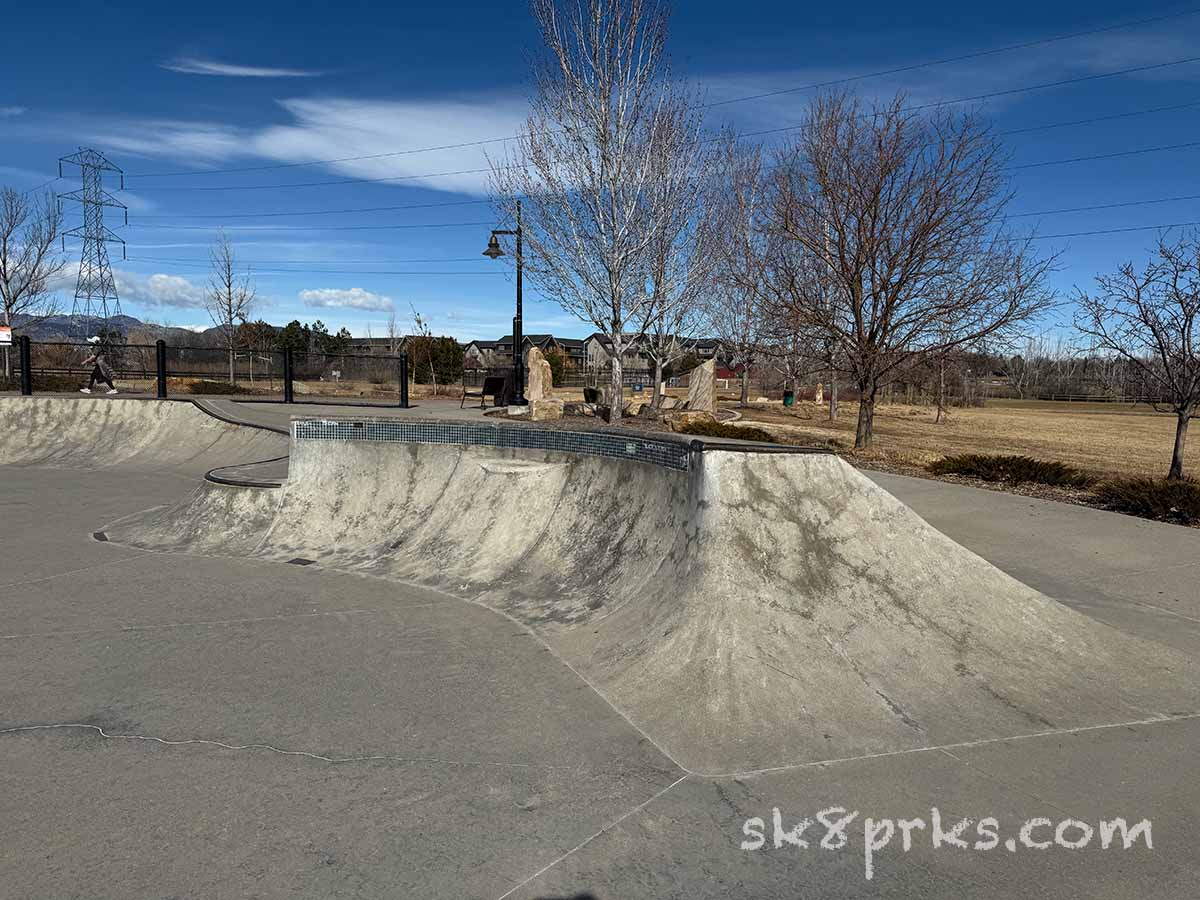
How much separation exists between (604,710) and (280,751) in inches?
57.8

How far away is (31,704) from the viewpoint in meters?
3.74

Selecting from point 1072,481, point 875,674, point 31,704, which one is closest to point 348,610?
point 31,704

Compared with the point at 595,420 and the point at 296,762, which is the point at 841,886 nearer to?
the point at 296,762

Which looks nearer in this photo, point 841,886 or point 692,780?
point 841,886

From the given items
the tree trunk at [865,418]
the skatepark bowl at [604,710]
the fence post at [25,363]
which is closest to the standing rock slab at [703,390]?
the tree trunk at [865,418]

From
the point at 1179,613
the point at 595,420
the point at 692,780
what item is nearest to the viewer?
the point at 692,780

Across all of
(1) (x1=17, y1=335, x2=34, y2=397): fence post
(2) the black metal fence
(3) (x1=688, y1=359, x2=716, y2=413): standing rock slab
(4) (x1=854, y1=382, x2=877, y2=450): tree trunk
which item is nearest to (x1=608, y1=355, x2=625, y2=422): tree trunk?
(3) (x1=688, y1=359, x2=716, y2=413): standing rock slab

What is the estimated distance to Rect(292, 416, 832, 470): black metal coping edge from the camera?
210 inches

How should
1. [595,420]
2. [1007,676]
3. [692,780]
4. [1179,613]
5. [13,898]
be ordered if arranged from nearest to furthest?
[13,898] < [692,780] < [1007,676] < [1179,613] < [595,420]

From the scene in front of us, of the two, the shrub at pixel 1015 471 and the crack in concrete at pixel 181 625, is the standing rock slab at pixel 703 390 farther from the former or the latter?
the crack in concrete at pixel 181 625

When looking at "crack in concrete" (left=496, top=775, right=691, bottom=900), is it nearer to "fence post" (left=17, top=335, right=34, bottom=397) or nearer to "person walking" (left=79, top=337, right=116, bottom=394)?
"person walking" (left=79, top=337, right=116, bottom=394)

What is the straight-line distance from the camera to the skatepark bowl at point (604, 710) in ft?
8.43

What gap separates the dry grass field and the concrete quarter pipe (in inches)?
348

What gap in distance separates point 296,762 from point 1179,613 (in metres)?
5.75
